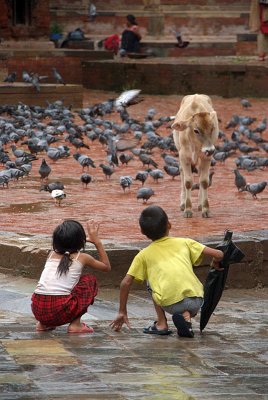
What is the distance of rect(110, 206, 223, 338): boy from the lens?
8.84 metres

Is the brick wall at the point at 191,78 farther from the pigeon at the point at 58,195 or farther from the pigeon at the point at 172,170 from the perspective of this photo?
the pigeon at the point at 58,195

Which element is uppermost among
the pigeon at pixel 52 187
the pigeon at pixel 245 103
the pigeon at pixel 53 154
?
the pigeon at pixel 52 187

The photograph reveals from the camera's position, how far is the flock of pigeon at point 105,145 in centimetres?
1698

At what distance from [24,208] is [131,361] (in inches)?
275

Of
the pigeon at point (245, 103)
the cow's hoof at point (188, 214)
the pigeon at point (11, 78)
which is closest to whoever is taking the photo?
the cow's hoof at point (188, 214)

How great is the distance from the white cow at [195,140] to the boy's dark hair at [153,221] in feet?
15.7

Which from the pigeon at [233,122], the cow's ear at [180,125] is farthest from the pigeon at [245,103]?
the cow's ear at [180,125]

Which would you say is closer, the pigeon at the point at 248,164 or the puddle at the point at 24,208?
the puddle at the point at 24,208

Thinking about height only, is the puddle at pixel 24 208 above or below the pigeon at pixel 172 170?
above

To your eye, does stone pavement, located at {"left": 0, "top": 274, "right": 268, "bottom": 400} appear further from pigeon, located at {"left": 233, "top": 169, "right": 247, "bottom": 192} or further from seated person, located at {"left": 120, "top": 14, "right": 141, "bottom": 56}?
seated person, located at {"left": 120, "top": 14, "right": 141, "bottom": 56}

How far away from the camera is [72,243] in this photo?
29.5 ft

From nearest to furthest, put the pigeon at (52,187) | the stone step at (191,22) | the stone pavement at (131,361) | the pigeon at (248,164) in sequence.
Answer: the stone pavement at (131,361) → the pigeon at (52,187) → the pigeon at (248,164) → the stone step at (191,22)

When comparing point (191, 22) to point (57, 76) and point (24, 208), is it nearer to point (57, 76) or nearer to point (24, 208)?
point (57, 76)

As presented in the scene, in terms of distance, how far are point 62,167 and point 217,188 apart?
10.2 feet
